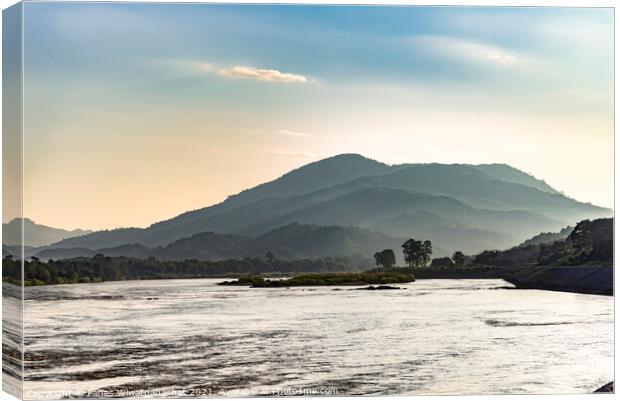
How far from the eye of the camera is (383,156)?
15148 millimetres

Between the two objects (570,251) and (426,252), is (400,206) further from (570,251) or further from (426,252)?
(570,251)

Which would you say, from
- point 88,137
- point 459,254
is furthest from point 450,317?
point 88,137

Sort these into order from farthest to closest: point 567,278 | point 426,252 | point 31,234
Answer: point 567,278 < point 426,252 < point 31,234

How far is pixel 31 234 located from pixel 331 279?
149 inches

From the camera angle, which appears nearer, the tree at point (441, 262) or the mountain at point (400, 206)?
the mountain at point (400, 206)

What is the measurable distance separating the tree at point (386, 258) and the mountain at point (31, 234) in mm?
4007

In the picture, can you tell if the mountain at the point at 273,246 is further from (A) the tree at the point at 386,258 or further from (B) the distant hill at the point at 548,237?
(B) the distant hill at the point at 548,237

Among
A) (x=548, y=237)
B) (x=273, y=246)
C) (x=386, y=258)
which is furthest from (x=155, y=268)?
(x=548, y=237)

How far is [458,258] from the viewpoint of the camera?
15508mm

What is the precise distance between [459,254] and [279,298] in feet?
8.02

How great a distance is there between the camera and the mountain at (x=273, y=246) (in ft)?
48.4

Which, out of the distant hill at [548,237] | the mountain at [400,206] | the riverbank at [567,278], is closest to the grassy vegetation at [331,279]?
the mountain at [400,206]

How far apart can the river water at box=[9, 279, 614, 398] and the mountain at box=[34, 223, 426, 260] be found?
40 cm

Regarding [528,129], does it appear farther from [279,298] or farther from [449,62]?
[279,298]
